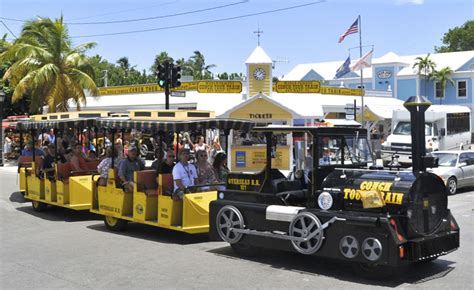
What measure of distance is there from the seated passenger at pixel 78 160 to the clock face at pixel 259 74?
57.2 ft

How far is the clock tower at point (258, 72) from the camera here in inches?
1190

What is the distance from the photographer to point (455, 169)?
55.9 feet

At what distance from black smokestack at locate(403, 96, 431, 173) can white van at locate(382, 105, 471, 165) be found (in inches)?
763

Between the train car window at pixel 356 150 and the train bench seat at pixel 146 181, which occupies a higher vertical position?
the train car window at pixel 356 150

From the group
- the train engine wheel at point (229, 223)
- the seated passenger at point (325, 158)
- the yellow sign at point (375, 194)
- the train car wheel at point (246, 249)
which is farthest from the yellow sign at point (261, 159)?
the yellow sign at point (375, 194)

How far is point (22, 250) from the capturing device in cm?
925

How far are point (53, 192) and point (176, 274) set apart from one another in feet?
22.2

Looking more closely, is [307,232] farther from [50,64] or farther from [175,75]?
[50,64]

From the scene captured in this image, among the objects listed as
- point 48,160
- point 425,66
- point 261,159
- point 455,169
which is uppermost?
point 425,66

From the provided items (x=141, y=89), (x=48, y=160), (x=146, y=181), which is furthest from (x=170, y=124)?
(x=141, y=89)

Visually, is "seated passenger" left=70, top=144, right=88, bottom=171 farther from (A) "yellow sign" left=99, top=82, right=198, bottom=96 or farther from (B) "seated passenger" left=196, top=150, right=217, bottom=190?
(A) "yellow sign" left=99, top=82, right=198, bottom=96

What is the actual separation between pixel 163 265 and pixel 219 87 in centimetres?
2351

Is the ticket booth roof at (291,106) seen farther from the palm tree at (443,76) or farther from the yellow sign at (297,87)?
the palm tree at (443,76)

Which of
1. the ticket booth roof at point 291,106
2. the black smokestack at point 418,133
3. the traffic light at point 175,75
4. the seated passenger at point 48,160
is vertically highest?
the traffic light at point 175,75
